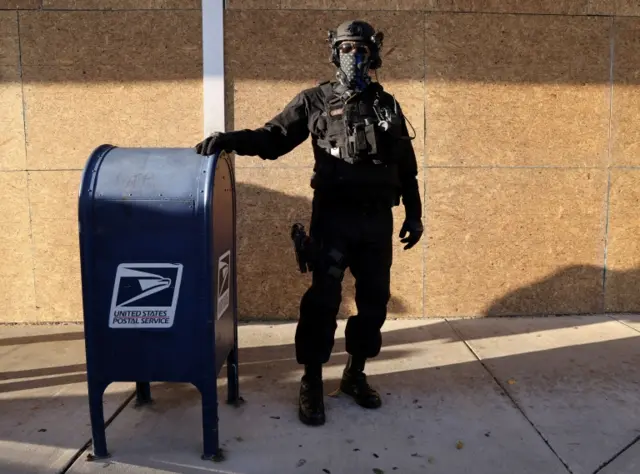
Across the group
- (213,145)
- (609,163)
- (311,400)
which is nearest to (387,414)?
(311,400)

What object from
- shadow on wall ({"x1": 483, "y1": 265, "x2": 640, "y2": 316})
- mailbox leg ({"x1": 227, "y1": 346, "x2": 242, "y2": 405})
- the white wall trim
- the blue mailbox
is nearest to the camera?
the blue mailbox

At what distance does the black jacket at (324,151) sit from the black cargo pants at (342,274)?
0.34 feet

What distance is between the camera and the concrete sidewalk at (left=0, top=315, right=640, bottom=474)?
99.0 inches

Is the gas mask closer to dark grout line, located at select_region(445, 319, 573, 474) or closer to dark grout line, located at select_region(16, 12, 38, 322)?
dark grout line, located at select_region(445, 319, 573, 474)

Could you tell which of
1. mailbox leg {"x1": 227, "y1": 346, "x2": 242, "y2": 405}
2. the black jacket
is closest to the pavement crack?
the black jacket

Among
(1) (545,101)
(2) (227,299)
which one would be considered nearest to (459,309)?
(1) (545,101)

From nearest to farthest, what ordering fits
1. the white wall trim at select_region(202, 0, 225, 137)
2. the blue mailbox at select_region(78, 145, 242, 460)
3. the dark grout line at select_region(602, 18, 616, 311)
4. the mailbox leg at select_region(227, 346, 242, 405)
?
the blue mailbox at select_region(78, 145, 242, 460)
the mailbox leg at select_region(227, 346, 242, 405)
the white wall trim at select_region(202, 0, 225, 137)
the dark grout line at select_region(602, 18, 616, 311)

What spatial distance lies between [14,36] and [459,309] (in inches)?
168

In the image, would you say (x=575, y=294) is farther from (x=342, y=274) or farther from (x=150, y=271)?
(x=150, y=271)

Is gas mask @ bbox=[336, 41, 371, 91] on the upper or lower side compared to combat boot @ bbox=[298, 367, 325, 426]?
upper

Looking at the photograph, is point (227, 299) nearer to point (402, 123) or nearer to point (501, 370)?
point (402, 123)

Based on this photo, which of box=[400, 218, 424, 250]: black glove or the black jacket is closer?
the black jacket

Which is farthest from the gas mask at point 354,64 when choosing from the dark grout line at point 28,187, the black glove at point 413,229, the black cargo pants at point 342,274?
the dark grout line at point 28,187

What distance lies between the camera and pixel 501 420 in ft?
9.61
